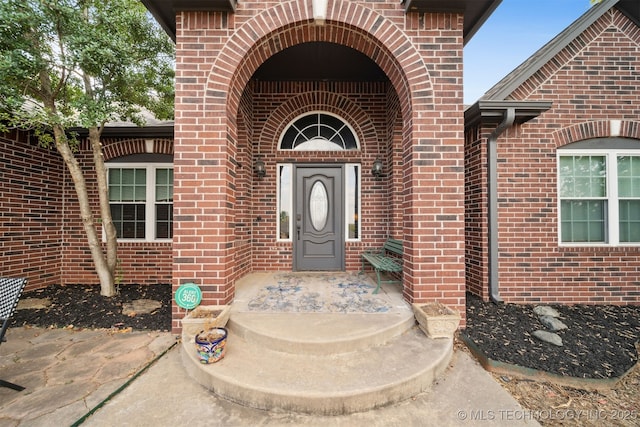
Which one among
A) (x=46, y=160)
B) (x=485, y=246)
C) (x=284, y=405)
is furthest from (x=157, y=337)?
(x=485, y=246)

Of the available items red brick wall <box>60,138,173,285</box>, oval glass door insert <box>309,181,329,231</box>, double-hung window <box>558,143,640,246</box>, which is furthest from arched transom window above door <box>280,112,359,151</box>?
double-hung window <box>558,143,640,246</box>

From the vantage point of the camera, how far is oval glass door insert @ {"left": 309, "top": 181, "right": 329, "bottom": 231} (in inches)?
198

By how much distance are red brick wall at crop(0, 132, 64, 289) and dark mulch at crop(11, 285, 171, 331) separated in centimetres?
46

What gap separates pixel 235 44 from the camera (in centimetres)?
309

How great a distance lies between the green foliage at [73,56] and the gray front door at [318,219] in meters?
3.04

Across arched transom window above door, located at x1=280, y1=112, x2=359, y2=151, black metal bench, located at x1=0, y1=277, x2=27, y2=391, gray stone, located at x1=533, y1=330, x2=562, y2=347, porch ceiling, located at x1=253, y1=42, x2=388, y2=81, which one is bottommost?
gray stone, located at x1=533, y1=330, x2=562, y2=347

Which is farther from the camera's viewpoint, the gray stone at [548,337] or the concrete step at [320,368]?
the gray stone at [548,337]

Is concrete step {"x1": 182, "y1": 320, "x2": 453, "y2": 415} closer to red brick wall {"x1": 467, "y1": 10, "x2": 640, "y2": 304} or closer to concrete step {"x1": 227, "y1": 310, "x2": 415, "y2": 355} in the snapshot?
concrete step {"x1": 227, "y1": 310, "x2": 415, "y2": 355}

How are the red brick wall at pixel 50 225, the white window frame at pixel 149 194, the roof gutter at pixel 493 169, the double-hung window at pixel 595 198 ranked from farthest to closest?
the white window frame at pixel 149 194 < the red brick wall at pixel 50 225 < the double-hung window at pixel 595 198 < the roof gutter at pixel 493 169

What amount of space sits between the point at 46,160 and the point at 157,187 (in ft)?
6.27

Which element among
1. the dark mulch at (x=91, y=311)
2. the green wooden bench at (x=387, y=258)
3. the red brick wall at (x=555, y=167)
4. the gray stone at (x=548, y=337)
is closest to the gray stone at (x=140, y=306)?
the dark mulch at (x=91, y=311)

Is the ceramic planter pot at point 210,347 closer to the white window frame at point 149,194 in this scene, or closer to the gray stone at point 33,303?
the gray stone at point 33,303

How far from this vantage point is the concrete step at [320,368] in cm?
197

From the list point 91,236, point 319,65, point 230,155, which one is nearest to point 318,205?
point 230,155
